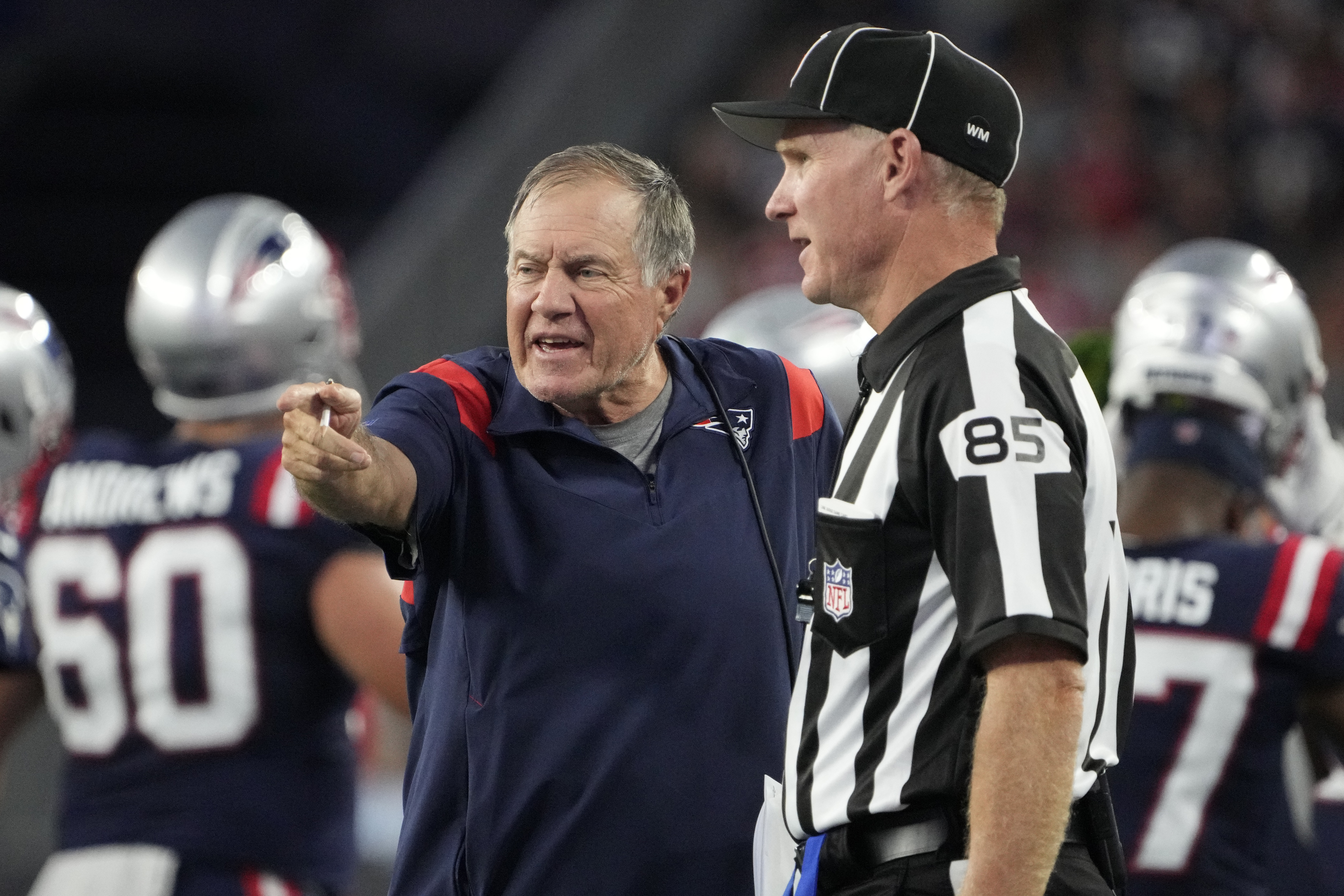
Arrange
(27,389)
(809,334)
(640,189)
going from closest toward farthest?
(640,189)
(27,389)
(809,334)

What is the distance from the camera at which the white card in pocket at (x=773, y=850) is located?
8.42ft

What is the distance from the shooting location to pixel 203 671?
11.6 ft

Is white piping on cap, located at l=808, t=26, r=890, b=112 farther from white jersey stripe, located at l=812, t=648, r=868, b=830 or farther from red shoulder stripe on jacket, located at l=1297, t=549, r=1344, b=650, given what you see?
red shoulder stripe on jacket, located at l=1297, t=549, r=1344, b=650

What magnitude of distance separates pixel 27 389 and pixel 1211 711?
9.75 feet

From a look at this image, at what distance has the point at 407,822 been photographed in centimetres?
273

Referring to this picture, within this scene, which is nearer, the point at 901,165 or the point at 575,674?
the point at 901,165

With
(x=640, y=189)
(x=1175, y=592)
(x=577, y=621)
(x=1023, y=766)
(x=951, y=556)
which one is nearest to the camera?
(x=1023, y=766)

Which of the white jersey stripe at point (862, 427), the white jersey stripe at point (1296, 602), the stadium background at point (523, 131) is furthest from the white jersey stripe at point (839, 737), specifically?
the stadium background at point (523, 131)

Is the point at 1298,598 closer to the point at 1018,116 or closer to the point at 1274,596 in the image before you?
the point at 1274,596

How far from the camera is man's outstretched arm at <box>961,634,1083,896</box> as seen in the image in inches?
81.4

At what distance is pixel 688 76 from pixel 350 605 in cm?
764

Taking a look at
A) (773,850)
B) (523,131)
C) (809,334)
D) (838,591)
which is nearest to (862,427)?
(838,591)

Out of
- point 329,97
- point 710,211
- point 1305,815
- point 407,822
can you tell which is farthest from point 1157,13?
point 407,822

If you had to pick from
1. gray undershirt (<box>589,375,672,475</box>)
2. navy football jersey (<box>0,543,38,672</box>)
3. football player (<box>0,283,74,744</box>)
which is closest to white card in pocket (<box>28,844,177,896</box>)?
navy football jersey (<box>0,543,38,672</box>)
